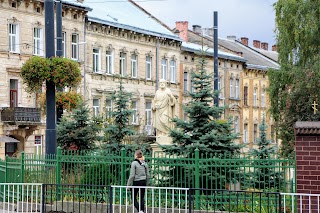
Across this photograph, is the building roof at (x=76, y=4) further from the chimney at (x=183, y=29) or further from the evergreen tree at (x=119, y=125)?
the evergreen tree at (x=119, y=125)

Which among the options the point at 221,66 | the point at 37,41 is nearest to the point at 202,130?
the point at 37,41

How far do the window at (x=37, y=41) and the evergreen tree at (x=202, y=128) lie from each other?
27746 millimetres

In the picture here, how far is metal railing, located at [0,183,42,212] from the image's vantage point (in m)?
21.8

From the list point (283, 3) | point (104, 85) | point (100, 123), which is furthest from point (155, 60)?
point (100, 123)

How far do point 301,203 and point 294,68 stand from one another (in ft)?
87.6

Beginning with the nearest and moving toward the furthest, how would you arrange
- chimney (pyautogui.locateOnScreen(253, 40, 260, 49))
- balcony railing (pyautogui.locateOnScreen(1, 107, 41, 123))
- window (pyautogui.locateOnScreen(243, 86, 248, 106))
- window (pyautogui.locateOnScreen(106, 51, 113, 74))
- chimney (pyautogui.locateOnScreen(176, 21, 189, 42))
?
balcony railing (pyautogui.locateOnScreen(1, 107, 41, 123)) < window (pyautogui.locateOnScreen(106, 51, 113, 74)) < chimney (pyautogui.locateOnScreen(176, 21, 189, 42)) < window (pyautogui.locateOnScreen(243, 86, 248, 106)) < chimney (pyautogui.locateOnScreen(253, 40, 260, 49))

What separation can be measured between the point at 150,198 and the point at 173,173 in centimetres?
116

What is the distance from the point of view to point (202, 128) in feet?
81.6

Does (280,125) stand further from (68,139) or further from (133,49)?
(133,49)

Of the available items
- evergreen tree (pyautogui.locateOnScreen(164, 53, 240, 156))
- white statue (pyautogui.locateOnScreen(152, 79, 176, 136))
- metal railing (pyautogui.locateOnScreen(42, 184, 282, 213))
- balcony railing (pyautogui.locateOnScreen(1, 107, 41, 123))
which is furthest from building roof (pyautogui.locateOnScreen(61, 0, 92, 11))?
metal railing (pyautogui.locateOnScreen(42, 184, 282, 213))

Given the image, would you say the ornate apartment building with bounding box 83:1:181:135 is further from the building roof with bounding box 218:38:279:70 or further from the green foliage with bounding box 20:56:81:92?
the green foliage with bounding box 20:56:81:92

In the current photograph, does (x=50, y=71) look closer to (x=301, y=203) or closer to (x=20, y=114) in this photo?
(x=301, y=203)

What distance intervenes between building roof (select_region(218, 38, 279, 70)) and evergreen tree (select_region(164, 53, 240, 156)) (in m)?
54.3

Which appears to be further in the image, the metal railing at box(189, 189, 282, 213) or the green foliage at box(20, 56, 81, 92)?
the green foliage at box(20, 56, 81, 92)
